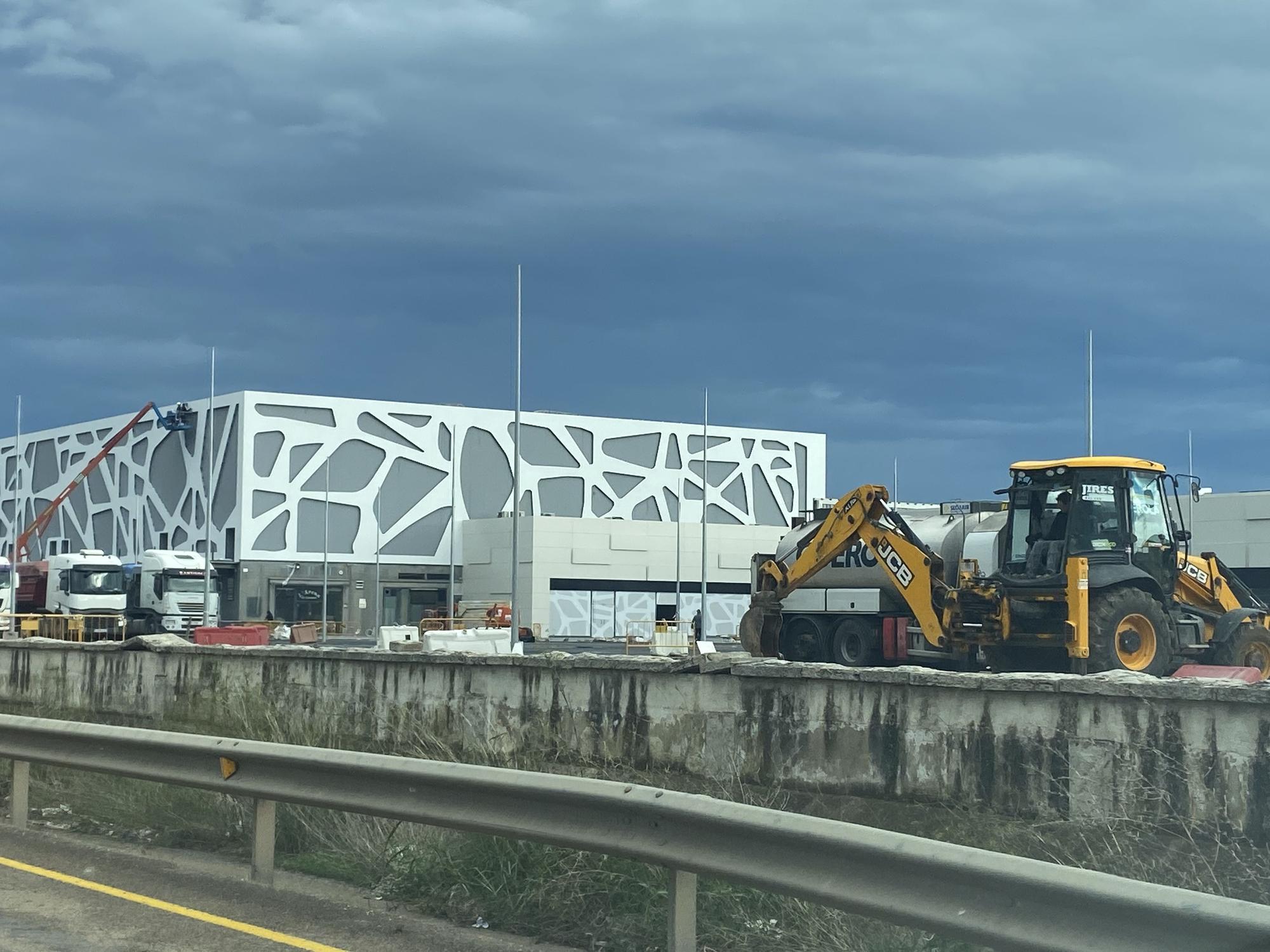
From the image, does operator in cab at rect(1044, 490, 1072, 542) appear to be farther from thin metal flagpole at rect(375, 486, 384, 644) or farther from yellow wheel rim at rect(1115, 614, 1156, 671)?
thin metal flagpole at rect(375, 486, 384, 644)

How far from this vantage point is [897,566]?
24.6 m

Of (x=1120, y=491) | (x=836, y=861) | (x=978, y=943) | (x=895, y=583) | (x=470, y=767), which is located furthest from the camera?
(x=895, y=583)

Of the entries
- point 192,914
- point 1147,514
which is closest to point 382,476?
point 1147,514

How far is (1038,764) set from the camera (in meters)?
9.09

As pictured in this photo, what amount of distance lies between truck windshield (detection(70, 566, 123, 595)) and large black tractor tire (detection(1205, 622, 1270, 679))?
49.3 m

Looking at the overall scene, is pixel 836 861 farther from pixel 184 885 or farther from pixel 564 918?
pixel 184 885

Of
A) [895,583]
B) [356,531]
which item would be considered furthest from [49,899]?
[356,531]

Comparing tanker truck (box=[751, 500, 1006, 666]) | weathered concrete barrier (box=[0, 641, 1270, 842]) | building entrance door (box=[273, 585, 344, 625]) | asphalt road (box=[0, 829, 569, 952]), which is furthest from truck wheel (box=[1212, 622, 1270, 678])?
building entrance door (box=[273, 585, 344, 625])

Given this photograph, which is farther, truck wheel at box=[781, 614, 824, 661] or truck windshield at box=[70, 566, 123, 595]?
truck windshield at box=[70, 566, 123, 595]

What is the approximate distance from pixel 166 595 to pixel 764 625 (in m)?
35.7

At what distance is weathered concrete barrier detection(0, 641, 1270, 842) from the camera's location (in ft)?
27.7

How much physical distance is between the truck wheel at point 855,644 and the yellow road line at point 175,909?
1899cm

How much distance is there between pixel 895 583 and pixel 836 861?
18620 millimetres

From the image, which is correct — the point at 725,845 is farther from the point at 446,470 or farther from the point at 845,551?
the point at 446,470
